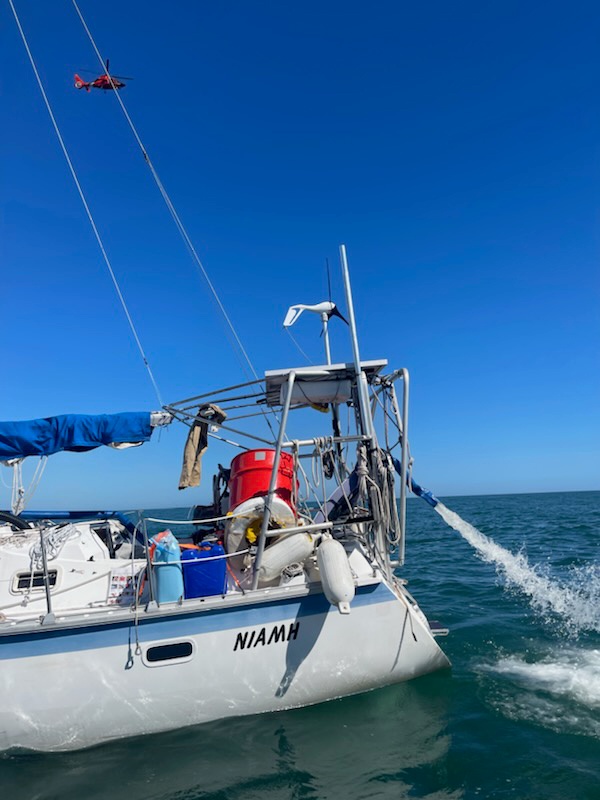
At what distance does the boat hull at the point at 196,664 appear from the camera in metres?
5.50

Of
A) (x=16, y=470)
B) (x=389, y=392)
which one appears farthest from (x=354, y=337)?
(x=16, y=470)

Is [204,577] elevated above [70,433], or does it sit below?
below

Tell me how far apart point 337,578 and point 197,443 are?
2.98m

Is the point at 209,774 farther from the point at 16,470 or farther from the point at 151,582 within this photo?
the point at 16,470

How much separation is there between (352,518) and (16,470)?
8.03 metres

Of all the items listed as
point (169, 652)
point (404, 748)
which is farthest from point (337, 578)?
point (169, 652)

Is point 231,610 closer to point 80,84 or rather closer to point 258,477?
point 258,477

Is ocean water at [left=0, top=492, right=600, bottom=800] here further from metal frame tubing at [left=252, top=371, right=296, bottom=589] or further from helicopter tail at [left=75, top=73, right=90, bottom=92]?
helicopter tail at [left=75, top=73, right=90, bottom=92]

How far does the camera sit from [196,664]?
5.77 meters

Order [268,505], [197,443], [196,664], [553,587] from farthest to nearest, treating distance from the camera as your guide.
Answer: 1. [553,587]
2. [197,443]
3. [268,505]
4. [196,664]

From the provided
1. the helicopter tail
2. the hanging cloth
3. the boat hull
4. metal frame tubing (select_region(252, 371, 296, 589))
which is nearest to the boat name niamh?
the boat hull

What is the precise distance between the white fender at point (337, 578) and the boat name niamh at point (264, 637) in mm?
600

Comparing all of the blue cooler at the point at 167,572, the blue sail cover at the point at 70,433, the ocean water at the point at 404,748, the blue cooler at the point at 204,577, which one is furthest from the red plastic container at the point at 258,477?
the ocean water at the point at 404,748

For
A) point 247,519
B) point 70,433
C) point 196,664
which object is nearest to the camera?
point 196,664
